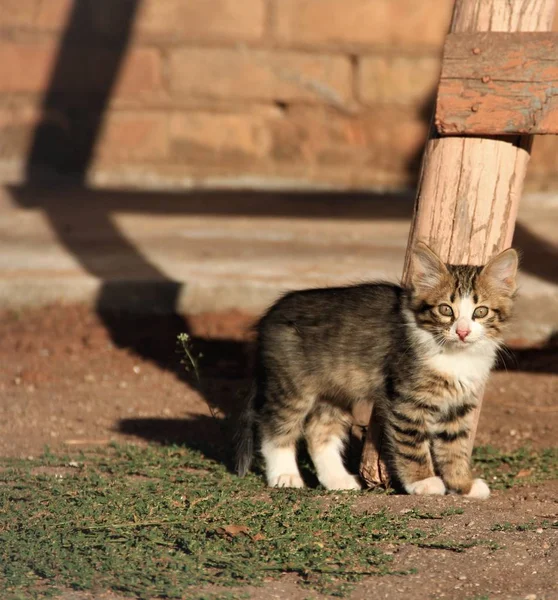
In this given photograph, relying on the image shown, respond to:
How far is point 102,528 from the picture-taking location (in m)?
4.18

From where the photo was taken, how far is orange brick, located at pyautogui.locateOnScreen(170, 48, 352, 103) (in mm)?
11641

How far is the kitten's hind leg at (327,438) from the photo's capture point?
17.1 ft

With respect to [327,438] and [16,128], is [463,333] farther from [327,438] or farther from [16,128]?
[16,128]

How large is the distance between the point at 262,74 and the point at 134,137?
5.39 ft

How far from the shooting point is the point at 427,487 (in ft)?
15.8

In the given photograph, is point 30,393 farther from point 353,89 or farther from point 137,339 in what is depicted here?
point 353,89

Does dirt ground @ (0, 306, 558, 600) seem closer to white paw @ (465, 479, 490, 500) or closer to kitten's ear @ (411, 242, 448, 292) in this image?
white paw @ (465, 479, 490, 500)

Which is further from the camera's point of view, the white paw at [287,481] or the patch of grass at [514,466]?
the patch of grass at [514,466]

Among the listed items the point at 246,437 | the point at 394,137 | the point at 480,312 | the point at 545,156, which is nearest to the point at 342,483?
the point at 246,437

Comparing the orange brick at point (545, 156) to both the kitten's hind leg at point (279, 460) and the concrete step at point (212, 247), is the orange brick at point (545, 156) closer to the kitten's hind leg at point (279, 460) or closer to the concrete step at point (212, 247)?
the concrete step at point (212, 247)

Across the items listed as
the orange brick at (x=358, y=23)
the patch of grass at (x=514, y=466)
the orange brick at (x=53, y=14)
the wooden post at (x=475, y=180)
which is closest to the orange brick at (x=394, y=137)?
the orange brick at (x=358, y=23)

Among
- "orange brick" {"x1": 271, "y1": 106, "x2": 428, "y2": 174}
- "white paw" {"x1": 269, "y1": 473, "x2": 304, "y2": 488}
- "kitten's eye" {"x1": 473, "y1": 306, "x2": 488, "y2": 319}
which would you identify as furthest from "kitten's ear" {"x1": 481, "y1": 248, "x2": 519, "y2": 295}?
"orange brick" {"x1": 271, "y1": 106, "x2": 428, "y2": 174}

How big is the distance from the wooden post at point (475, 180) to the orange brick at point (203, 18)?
7.07 meters

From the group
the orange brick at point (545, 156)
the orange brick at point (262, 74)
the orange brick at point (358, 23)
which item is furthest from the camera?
the orange brick at point (262, 74)
